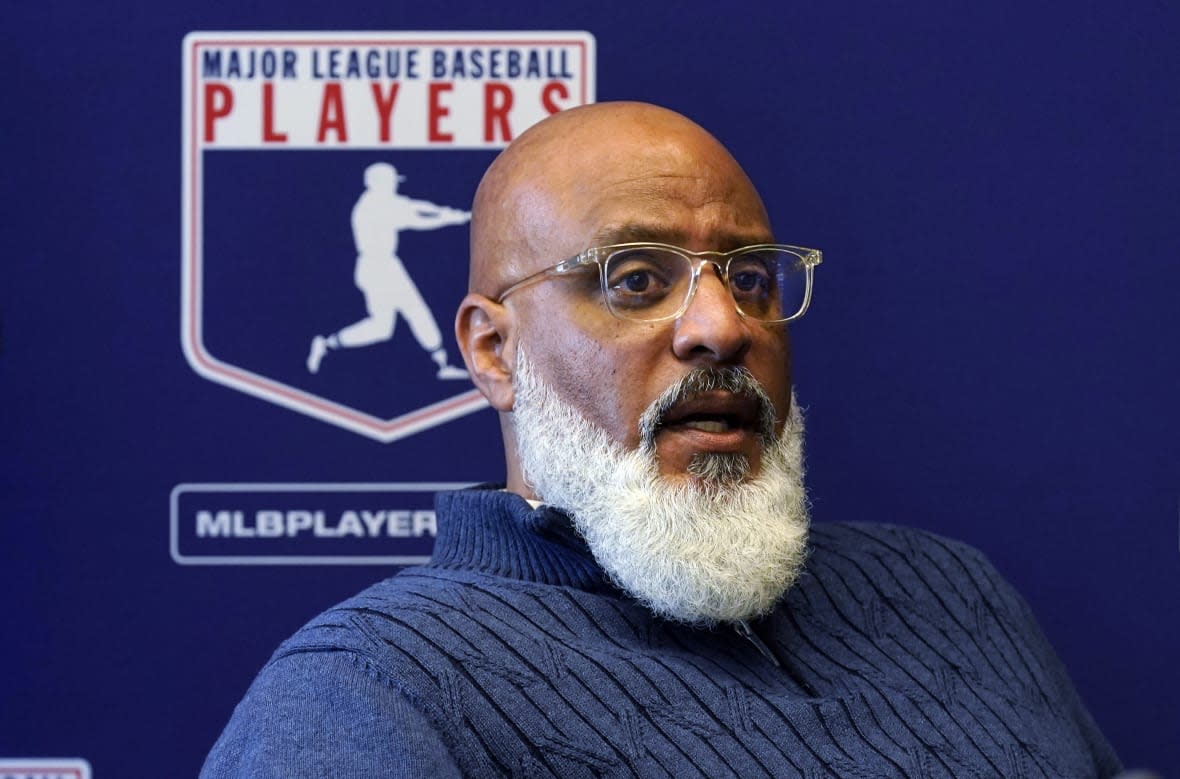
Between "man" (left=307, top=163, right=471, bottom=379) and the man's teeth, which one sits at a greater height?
"man" (left=307, top=163, right=471, bottom=379)

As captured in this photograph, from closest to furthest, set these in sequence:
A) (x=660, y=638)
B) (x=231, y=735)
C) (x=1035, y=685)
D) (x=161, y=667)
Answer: (x=231, y=735) → (x=660, y=638) → (x=1035, y=685) → (x=161, y=667)

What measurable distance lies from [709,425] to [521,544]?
241 millimetres

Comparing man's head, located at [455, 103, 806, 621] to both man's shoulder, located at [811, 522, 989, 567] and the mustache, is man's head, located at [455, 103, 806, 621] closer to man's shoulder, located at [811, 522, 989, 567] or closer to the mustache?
the mustache

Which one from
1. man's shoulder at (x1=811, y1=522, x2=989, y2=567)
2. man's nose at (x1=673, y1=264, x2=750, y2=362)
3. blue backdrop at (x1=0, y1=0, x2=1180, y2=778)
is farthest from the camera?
blue backdrop at (x1=0, y1=0, x2=1180, y2=778)

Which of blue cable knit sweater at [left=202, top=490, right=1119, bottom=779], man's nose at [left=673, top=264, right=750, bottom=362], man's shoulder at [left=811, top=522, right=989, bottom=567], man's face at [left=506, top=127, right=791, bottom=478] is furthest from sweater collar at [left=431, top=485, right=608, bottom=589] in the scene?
man's shoulder at [left=811, top=522, right=989, bottom=567]

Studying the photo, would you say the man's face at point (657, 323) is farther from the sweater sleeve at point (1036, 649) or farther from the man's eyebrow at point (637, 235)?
the sweater sleeve at point (1036, 649)

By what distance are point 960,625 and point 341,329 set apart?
→ 2.92ft

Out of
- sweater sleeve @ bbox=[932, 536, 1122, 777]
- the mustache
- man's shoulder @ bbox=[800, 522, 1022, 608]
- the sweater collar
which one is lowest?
sweater sleeve @ bbox=[932, 536, 1122, 777]

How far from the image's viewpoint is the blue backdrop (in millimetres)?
1818

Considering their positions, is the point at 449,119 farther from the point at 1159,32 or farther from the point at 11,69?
the point at 1159,32

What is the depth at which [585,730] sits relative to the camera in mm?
1254

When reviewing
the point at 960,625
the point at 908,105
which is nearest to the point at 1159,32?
the point at 908,105

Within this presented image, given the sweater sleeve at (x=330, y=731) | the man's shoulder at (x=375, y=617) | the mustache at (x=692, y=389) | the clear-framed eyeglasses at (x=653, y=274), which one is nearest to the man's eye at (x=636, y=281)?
the clear-framed eyeglasses at (x=653, y=274)

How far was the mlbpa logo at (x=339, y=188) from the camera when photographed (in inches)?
71.7
